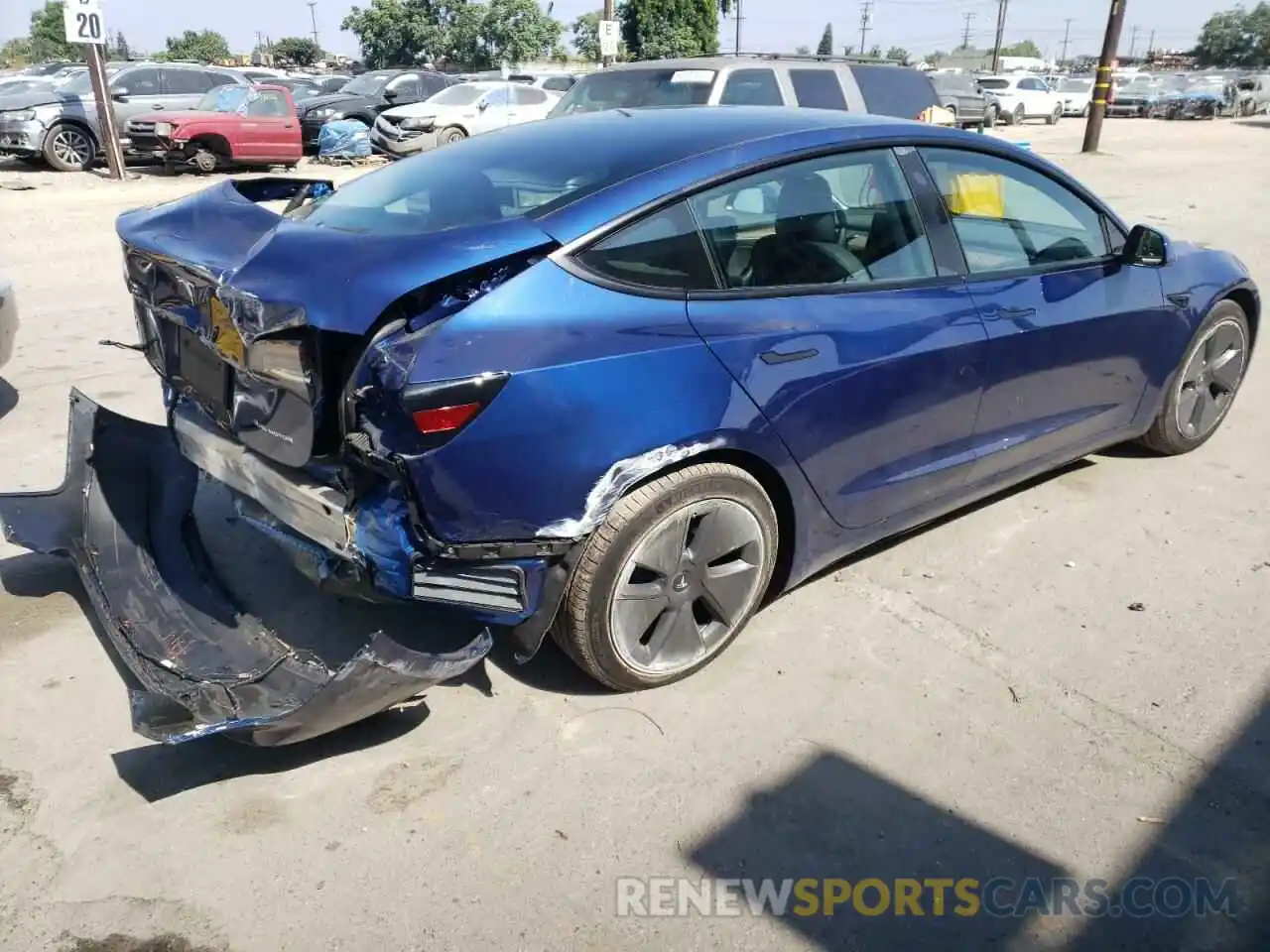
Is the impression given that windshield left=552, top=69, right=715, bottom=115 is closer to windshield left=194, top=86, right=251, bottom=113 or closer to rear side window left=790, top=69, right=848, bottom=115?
rear side window left=790, top=69, right=848, bottom=115

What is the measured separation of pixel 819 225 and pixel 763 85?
23.8 feet

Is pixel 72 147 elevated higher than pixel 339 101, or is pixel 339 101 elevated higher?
pixel 339 101

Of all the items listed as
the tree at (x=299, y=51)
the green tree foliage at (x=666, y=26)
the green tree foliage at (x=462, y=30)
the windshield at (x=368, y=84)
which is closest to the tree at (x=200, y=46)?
the tree at (x=299, y=51)

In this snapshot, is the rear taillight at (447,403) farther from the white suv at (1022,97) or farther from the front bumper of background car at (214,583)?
the white suv at (1022,97)

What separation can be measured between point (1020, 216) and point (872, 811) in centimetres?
238

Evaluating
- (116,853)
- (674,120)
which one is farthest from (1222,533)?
(116,853)

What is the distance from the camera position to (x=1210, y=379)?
483 cm

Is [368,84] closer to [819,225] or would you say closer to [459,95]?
[459,95]

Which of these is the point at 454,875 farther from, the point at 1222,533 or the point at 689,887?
the point at 1222,533

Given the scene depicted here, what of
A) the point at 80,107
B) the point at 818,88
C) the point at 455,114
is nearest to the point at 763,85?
the point at 818,88

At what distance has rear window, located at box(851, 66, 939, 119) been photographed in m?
10.6

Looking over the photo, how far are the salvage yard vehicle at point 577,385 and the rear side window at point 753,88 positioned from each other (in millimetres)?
6208

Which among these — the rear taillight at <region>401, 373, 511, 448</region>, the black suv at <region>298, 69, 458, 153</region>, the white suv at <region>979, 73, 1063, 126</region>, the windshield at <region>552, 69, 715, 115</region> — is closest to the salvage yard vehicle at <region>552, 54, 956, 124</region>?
the windshield at <region>552, 69, 715, 115</region>
